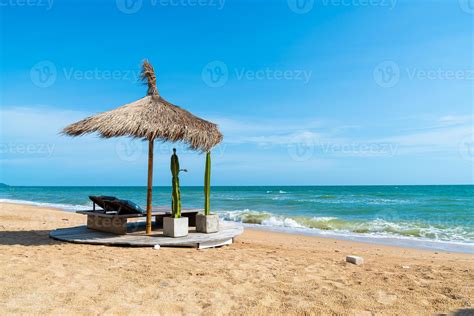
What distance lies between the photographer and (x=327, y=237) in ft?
36.1

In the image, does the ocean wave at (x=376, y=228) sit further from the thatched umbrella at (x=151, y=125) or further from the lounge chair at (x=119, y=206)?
the lounge chair at (x=119, y=206)

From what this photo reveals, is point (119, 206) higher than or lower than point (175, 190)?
lower

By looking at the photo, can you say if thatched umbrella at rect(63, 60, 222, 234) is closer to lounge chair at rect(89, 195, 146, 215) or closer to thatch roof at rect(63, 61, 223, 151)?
thatch roof at rect(63, 61, 223, 151)

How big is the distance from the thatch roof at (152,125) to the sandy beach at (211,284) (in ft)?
6.85

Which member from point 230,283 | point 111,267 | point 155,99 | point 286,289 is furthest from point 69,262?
point 155,99

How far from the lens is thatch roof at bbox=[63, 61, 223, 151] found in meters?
6.69

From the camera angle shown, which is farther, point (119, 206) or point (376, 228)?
point (376, 228)

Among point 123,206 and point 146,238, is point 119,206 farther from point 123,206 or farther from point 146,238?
point 146,238

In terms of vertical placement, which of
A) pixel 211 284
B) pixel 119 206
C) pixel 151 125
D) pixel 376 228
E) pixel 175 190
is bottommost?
pixel 376 228

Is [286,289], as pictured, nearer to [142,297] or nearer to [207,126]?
[142,297]

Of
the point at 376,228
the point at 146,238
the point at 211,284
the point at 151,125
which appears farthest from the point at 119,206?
the point at 376,228

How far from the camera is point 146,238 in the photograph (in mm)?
7098

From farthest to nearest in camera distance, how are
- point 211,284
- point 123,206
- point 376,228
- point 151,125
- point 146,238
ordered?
point 376,228
point 123,206
point 146,238
point 151,125
point 211,284

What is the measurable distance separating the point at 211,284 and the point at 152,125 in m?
3.36
